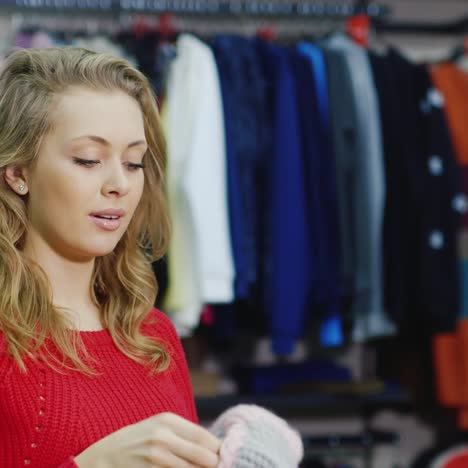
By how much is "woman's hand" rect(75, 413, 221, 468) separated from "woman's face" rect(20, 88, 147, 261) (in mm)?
283

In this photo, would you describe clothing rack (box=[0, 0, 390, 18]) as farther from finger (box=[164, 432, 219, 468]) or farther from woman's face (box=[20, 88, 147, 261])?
finger (box=[164, 432, 219, 468])

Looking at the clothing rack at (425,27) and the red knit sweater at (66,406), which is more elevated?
the clothing rack at (425,27)

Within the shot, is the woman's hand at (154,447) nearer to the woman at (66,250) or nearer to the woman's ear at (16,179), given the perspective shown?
the woman at (66,250)

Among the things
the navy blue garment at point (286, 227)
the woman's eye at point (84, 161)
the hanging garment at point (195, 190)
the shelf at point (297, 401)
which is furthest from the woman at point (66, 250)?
the shelf at point (297, 401)

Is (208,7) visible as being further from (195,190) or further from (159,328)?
(159,328)

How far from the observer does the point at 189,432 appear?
1077 mm

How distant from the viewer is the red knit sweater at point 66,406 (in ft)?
3.74

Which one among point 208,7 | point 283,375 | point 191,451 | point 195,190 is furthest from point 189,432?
point 208,7

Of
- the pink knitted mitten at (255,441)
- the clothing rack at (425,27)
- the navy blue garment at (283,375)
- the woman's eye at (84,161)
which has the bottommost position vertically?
the navy blue garment at (283,375)

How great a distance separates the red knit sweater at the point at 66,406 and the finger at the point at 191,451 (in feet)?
0.42

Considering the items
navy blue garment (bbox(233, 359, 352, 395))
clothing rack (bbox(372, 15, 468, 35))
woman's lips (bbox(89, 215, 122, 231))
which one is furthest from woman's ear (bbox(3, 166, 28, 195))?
clothing rack (bbox(372, 15, 468, 35))

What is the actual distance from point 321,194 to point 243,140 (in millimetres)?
324

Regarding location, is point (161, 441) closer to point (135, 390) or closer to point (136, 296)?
point (135, 390)

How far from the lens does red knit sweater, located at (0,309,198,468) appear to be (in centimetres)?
114
